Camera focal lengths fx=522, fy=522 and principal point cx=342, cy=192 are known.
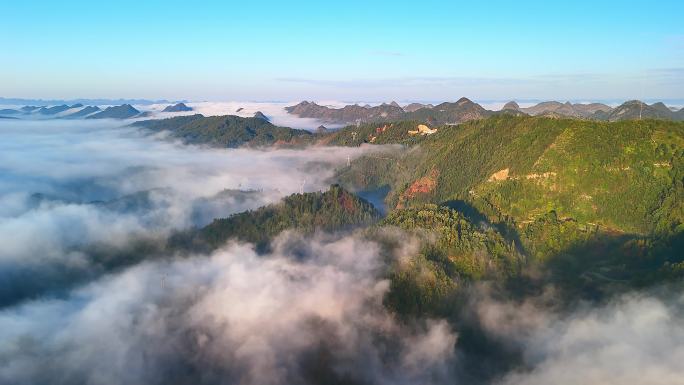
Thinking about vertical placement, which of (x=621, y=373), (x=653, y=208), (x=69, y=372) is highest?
(x=653, y=208)

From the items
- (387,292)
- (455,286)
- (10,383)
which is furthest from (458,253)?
(10,383)

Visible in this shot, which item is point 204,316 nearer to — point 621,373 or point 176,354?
point 176,354

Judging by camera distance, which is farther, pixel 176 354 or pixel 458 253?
pixel 458 253

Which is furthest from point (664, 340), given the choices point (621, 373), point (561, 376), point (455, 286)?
point (455, 286)

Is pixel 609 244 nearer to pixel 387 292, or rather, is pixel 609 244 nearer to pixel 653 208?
pixel 653 208

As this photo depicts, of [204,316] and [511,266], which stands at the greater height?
[511,266]

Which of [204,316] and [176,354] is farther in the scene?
[204,316]

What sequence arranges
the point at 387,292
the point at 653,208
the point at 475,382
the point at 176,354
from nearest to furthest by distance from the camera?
the point at 475,382 → the point at 176,354 → the point at 387,292 → the point at 653,208

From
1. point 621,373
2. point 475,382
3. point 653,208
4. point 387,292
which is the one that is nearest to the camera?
point 621,373

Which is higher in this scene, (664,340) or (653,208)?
(653,208)
